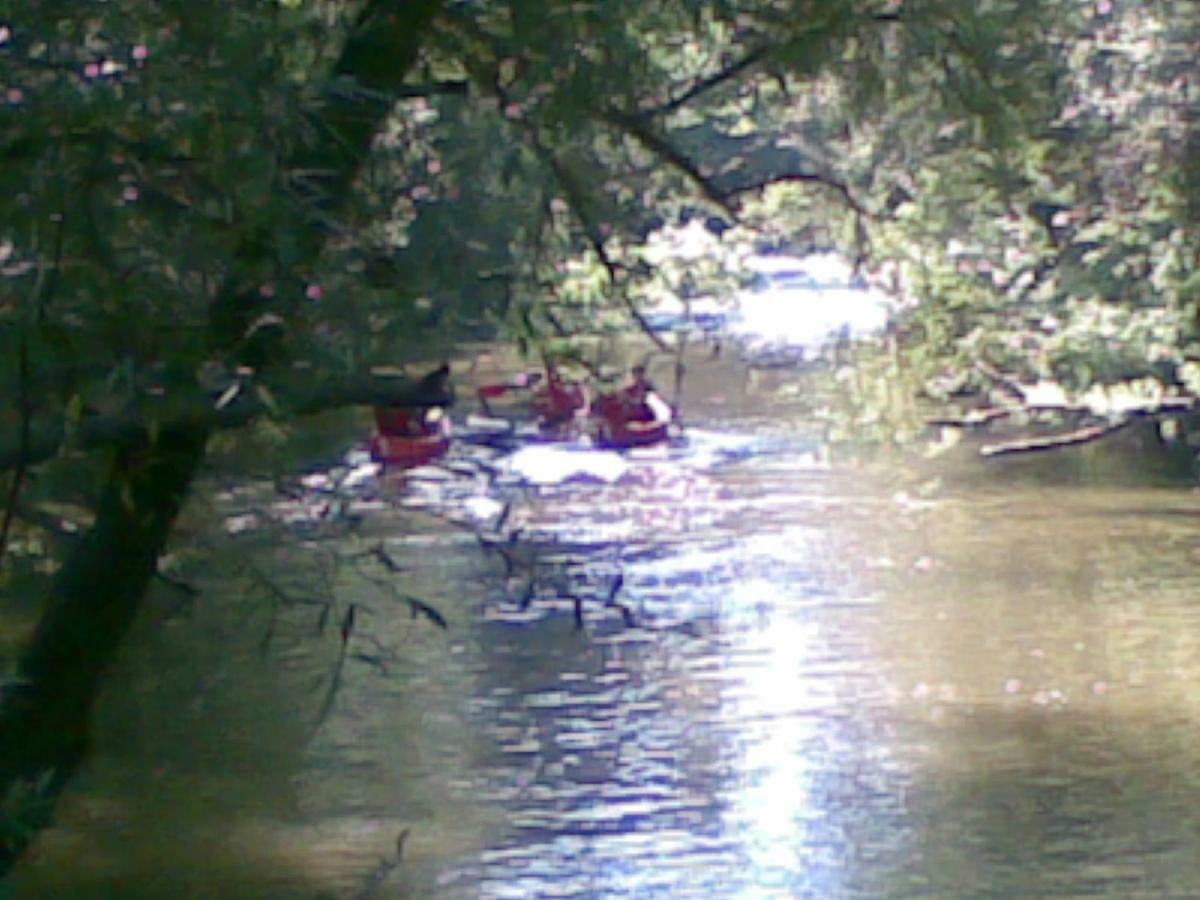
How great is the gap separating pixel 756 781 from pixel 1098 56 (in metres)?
5.64

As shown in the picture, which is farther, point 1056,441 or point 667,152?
point 1056,441

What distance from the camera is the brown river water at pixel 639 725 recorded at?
7.75 metres

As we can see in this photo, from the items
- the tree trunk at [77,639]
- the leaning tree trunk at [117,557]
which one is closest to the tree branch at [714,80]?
the leaning tree trunk at [117,557]

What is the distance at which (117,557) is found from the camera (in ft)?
15.8

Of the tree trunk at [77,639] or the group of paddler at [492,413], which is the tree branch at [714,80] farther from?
the tree trunk at [77,639]

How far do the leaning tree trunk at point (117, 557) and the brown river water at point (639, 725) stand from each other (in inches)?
7.7

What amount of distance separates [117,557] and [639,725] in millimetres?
5667

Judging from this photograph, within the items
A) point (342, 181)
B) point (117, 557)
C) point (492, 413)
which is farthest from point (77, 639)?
point (342, 181)

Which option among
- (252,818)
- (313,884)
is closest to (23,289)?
(313,884)

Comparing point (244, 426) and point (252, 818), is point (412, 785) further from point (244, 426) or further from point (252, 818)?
point (244, 426)

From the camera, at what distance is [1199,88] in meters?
13.7

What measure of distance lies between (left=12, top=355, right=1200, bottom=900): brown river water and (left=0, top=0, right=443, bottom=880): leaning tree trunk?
0.64ft

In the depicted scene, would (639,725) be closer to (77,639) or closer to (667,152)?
(667,152)

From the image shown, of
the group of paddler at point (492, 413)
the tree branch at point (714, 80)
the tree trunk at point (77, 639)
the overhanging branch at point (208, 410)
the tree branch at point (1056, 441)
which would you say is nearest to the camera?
the overhanging branch at point (208, 410)
